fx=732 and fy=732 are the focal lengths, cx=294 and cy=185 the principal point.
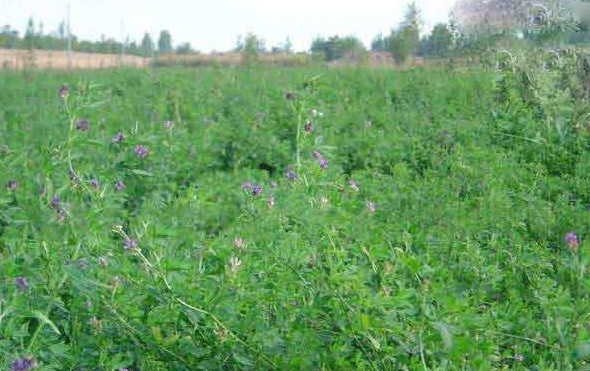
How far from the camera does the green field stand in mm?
2004

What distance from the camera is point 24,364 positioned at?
1713 millimetres

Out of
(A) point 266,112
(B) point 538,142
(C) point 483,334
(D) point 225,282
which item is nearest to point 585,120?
(B) point 538,142

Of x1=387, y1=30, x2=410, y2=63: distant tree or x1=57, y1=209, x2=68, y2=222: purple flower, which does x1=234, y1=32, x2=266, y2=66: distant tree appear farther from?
x1=57, y1=209, x2=68, y2=222: purple flower

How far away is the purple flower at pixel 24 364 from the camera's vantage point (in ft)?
5.62

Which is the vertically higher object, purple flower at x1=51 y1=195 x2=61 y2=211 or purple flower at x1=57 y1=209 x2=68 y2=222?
purple flower at x1=51 y1=195 x2=61 y2=211

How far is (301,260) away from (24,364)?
0.76 m

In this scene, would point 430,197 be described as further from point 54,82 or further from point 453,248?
point 54,82

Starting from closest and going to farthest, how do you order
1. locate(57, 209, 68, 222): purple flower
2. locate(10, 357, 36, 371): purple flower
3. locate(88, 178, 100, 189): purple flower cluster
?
locate(10, 357, 36, 371): purple flower → locate(57, 209, 68, 222): purple flower → locate(88, 178, 100, 189): purple flower cluster

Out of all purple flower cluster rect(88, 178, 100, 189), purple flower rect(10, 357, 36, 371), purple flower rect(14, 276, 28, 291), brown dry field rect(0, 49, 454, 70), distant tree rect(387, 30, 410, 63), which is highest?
distant tree rect(387, 30, 410, 63)

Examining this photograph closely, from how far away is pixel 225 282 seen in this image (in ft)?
6.62

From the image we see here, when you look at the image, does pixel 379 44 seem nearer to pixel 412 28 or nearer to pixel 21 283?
pixel 412 28

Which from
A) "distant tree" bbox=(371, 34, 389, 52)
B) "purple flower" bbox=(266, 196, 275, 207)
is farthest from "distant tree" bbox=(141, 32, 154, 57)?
"purple flower" bbox=(266, 196, 275, 207)

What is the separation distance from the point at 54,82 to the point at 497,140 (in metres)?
7.30

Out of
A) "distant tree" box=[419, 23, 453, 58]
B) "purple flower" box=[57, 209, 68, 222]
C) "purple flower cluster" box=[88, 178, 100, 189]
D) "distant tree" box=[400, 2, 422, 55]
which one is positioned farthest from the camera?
"distant tree" box=[400, 2, 422, 55]
